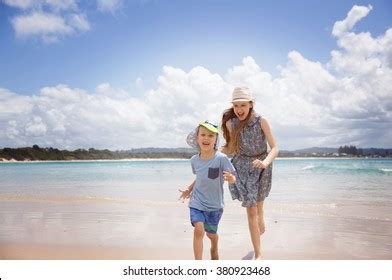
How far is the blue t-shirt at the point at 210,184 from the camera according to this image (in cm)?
339

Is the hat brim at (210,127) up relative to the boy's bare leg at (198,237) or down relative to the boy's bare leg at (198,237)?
up

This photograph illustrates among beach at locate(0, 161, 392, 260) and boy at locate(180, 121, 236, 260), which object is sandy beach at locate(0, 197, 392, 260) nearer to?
beach at locate(0, 161, 392, 260)

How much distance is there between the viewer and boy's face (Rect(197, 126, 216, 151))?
3.40m

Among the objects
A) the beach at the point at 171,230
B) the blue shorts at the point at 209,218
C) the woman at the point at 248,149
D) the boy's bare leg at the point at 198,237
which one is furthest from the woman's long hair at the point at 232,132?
the beach at the point at 171,230

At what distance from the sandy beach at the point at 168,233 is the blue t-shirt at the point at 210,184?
0.69 meters

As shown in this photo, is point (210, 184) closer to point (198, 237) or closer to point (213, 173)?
point (213, 173)

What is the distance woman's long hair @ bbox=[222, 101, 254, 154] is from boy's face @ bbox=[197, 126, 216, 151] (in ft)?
1.46

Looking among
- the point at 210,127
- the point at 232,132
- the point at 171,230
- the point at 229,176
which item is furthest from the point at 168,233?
the point at 210,127

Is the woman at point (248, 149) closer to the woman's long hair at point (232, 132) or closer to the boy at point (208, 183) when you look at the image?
the woman's long hair at point (232, 132)

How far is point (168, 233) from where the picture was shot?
189 inches

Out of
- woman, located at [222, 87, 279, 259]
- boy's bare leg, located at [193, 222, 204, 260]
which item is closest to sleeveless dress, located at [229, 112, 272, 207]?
woman, located at [222, 87, 279, 259]
